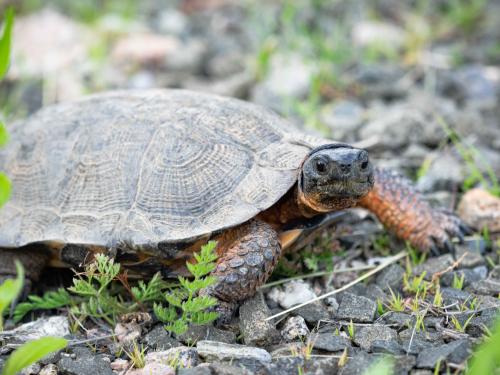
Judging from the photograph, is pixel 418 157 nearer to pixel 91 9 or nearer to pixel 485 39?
pixel 485 39

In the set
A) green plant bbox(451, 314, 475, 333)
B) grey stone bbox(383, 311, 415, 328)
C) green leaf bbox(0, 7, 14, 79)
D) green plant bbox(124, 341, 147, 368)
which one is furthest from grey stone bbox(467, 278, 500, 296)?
green leaf bbox(0, 7, 14, 79)

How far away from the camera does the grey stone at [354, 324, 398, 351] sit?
2514mm

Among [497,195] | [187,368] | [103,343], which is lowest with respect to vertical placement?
[103,343]

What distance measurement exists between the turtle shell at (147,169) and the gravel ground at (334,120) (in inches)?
19.4

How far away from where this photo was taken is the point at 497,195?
3.72 m

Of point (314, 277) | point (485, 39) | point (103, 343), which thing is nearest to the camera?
point (103, 343)

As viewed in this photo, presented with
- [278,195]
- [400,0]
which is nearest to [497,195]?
[278,195]

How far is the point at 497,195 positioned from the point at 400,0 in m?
5.06

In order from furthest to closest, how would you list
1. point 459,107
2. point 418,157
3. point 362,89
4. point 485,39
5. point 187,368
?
point 485,39
point 362,89
point 459,107
point 418,157
point 187,368

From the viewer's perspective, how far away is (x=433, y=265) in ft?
10.5

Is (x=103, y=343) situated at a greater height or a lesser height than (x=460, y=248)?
lesser

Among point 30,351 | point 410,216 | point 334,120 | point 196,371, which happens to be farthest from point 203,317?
point 334,120

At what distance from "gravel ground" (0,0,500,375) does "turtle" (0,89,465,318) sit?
0.83ft

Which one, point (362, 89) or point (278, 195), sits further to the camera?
point (362, 89)
